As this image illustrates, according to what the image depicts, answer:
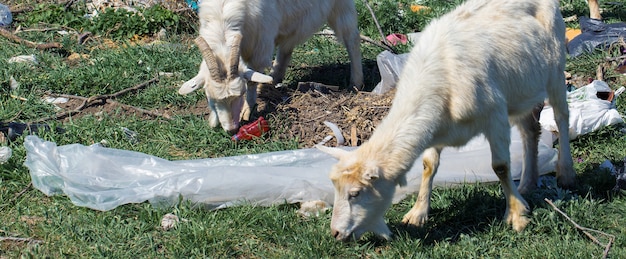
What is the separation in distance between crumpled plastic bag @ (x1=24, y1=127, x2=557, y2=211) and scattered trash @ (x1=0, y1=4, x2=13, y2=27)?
13.5 ft

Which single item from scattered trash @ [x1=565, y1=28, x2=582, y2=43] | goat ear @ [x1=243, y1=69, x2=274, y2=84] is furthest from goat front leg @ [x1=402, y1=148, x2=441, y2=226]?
scattered trash @ [x1=565, y1=28, x2=582, y2=43]

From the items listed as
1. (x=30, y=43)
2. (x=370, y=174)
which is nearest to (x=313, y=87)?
(x=370, y=174)

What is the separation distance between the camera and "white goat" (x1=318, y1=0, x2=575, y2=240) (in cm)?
473

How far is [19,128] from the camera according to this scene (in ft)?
22.6

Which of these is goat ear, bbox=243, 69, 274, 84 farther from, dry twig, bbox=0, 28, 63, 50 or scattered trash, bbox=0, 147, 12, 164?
dry twig, bbox=0, 28, 63, 50

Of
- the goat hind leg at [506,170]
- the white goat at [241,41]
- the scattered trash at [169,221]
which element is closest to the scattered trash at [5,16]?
the white goat at [241,41]

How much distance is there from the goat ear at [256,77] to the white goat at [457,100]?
1.84m

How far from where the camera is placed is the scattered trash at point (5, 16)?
32.1 feet

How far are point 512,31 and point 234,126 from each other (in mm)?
2538

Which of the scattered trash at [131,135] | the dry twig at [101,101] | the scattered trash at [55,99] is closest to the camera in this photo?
the scattered trash at [131,135]

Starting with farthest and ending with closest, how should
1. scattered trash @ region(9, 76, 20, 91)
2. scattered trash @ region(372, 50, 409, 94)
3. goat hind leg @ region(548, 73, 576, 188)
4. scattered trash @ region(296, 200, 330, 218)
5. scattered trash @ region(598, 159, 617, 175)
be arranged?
scattered trash @ region(9, 76, 20, 91) < scattered trash @ region(372, 50, 409, 94) < scattered trash @ region(598, 159, 617, 175) < goat hind leg @ region(548, 73, 576, 188) < scattered trash @ region(296, 200, 330, 218)

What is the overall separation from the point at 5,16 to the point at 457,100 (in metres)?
6.81

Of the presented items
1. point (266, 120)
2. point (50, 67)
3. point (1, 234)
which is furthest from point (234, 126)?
point (50, 67)

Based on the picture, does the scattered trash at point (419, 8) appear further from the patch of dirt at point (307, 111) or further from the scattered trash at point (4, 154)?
the scattered trash at point (4, 154)
